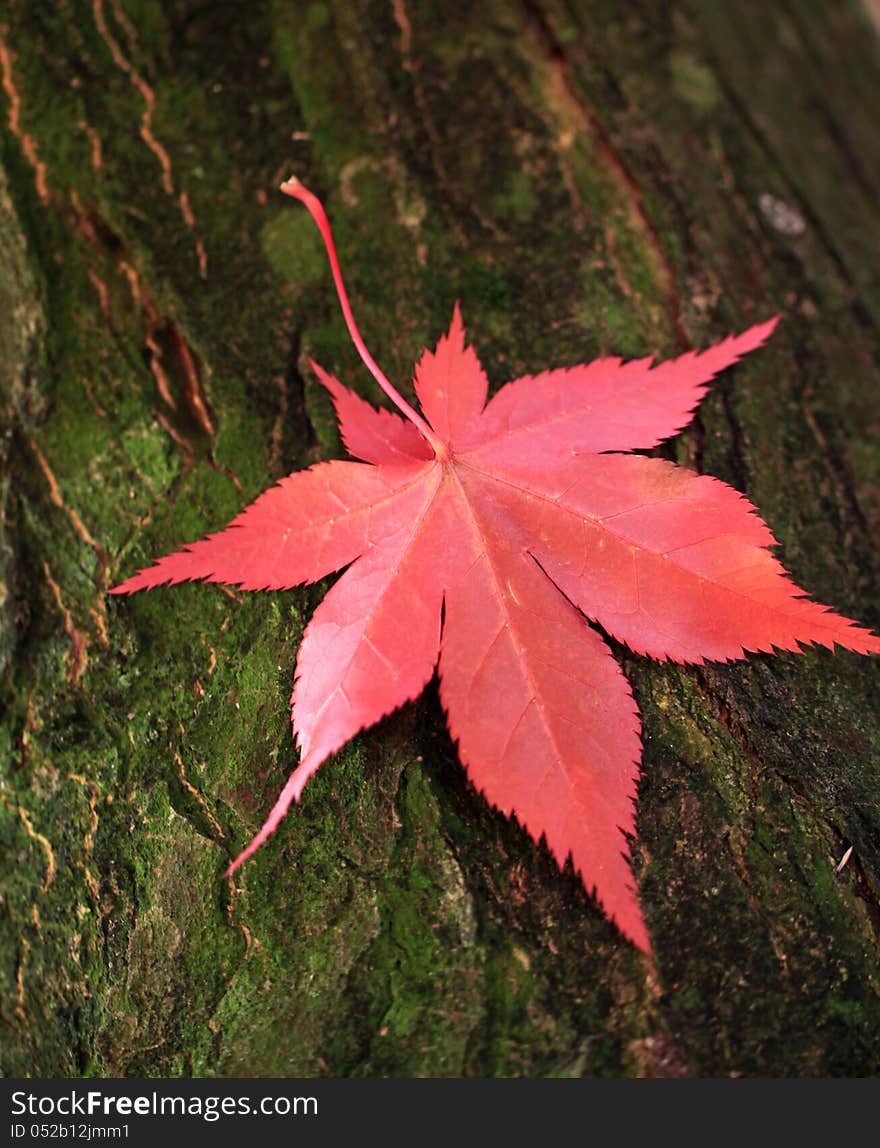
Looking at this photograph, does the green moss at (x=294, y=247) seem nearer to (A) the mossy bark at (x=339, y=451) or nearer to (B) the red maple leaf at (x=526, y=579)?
(A) the mossy bark at (x=339, y=451)

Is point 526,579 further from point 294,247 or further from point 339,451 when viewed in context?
point 294,247

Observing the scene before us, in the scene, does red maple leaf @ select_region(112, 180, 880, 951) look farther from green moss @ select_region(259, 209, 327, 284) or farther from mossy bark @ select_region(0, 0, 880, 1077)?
green moss @ select_region(259, 209, 327, 284)

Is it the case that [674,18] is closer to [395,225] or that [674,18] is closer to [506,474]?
[395,225]

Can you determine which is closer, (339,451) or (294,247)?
(339,451)

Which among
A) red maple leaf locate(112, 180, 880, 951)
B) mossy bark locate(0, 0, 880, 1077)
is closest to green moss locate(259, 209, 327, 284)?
mossy bark locate(0, 0, 880, 1077)

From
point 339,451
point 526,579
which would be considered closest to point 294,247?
point 339,451

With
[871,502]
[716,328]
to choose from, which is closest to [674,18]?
[716,328]

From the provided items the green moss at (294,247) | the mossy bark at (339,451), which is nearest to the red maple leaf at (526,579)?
the mossy bark at (339,451)
